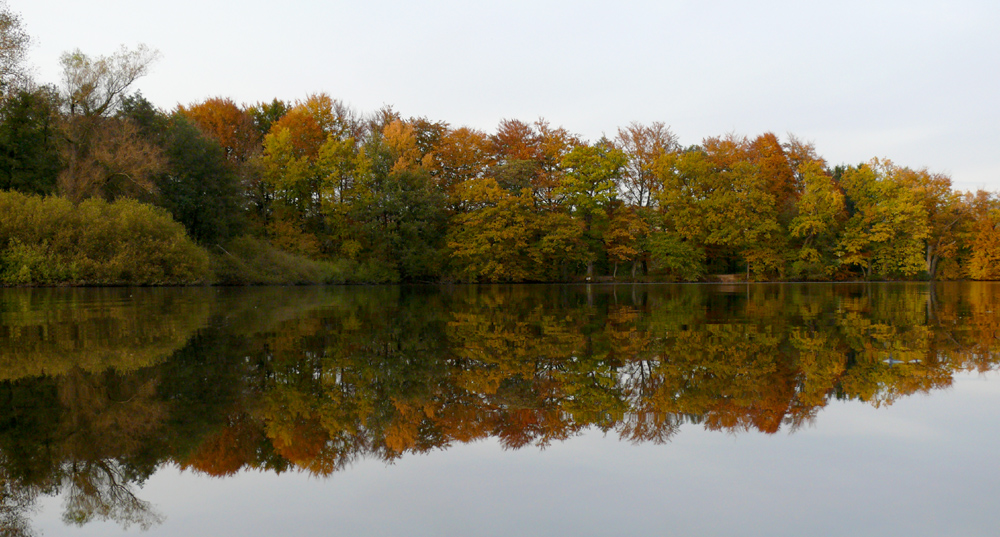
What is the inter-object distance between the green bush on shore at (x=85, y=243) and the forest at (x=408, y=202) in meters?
0.07

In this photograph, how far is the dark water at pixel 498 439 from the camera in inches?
91.1

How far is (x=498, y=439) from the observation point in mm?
3258

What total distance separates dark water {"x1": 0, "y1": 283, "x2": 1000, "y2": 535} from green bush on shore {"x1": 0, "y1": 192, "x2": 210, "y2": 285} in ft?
64.4

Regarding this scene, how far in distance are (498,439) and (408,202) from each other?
33.4 metres

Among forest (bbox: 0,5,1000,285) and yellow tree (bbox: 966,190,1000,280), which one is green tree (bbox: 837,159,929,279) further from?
yellow tree (bbox: 966,190,1000,280)

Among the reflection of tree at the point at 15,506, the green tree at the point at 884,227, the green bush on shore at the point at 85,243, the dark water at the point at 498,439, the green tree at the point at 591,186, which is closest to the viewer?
the reflection of tree at the point at 15,506

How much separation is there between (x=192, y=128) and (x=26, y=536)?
3297cm

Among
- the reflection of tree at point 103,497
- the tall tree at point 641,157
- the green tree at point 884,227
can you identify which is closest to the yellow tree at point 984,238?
the green tree at point 884,227

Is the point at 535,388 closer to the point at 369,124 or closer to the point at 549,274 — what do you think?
the point at 549,274

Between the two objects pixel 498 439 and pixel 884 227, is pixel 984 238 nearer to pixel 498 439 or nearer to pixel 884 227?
pixel 884 227

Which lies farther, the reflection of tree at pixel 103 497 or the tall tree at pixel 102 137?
the tall tree at pixel 102 137

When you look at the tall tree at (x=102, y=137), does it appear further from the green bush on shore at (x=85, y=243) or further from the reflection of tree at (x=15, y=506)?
the reflection of tree at (x=15, y=506)

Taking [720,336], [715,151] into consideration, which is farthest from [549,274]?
[720,336]

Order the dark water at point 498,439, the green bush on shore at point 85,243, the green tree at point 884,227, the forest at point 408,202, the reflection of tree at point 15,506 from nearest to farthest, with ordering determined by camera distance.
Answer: the reflection of tree at point 15,506 < the dark water at point 498,439 < the green bush on shore at point 85,243 < the forest at point 408,202 < the green tree at point 884,227
